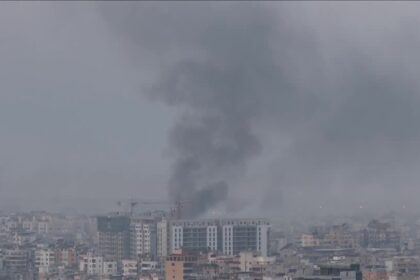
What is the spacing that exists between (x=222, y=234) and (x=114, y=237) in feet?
4.39

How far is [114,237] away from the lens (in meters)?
18.8

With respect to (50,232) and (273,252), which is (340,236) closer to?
(273,252)

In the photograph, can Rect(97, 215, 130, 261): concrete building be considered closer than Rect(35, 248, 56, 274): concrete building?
No

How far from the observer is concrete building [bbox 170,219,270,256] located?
58.6 feet

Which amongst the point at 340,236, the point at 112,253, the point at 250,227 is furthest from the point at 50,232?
the point at 340,236

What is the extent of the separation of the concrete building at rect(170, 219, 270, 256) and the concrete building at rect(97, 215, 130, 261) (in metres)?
0.60

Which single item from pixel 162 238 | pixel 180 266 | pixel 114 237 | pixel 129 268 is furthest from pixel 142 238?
pixel 180 266

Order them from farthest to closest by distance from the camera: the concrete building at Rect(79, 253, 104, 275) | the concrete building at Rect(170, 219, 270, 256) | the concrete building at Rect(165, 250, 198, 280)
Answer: the concrete building at Rect(170, 219, 270, 256) < the concrete building at Rect(79, 253, 104, 275) < the concrete building at Rect(165, 250, 198, 280)

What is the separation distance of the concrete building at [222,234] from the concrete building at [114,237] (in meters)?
0.60

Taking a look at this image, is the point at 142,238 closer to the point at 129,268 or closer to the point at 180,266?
the point at 129,268

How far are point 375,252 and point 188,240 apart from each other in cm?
221

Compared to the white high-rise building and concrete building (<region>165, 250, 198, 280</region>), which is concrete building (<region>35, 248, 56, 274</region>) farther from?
concrete building (<region>165, 250, 198, 280</region>)

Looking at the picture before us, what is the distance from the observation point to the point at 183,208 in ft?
55.7

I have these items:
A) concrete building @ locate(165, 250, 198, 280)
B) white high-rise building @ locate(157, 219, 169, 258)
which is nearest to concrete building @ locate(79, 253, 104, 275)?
white high-rise building @ locate(157, 219, 169, 258)
